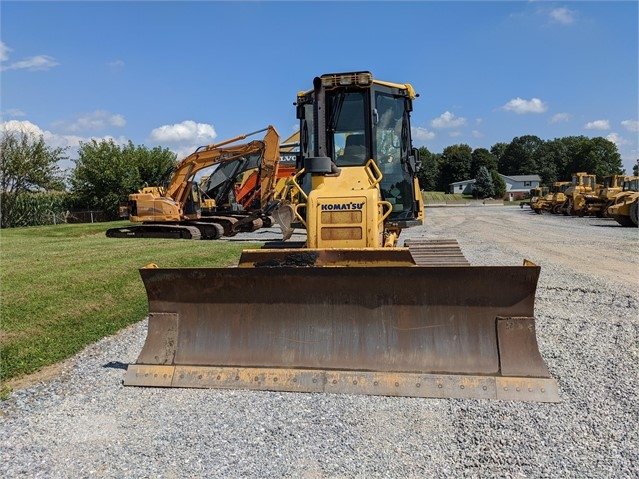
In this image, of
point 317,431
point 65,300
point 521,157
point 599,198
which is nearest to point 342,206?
point 317,431

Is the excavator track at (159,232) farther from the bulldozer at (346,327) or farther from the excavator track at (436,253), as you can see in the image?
the bulldozer at (346,327)

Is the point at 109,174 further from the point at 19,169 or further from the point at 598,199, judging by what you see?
the point at 598,199

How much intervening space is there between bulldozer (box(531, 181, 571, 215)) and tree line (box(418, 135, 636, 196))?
51461 millimetres

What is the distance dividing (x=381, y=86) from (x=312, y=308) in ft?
10.2

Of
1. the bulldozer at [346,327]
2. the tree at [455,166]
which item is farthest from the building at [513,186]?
the bulldozer at [346,327]

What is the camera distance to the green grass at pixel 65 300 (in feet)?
18.1

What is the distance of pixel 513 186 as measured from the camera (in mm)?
109438

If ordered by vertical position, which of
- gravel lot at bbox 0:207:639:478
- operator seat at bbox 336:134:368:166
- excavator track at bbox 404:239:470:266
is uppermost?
operator seat at bbox 336:134:368:166

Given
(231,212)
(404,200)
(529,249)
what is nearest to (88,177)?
(231,212)

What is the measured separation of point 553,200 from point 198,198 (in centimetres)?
2923

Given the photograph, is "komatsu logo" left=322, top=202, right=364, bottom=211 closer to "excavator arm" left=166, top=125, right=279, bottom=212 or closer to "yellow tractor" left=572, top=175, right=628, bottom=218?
"excavator arm" left=166, top=125, right=279, bottom=212

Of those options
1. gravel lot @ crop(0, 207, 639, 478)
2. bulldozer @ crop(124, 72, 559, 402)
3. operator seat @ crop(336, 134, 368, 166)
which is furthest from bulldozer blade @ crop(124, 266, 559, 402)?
operator seat @ crop(336, 134, 368, 166)

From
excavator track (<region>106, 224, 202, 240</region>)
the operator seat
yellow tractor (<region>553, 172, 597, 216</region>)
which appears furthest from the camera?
yellow tractor (<region>553, 172, 597, 216</region>)

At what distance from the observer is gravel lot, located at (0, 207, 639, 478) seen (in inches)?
120
